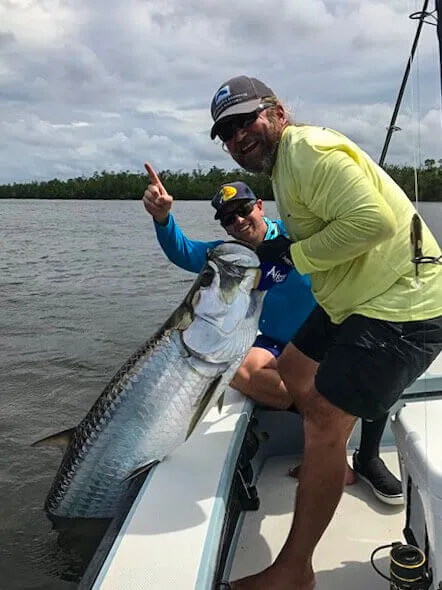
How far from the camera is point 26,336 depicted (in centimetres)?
1009

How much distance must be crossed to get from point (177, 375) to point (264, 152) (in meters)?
0.99

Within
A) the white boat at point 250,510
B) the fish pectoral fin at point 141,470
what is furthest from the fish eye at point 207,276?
the fish pectoral fin at point 141,470

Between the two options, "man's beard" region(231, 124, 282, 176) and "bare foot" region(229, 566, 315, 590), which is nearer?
"bare foot" region(229, 566, 315, 590)

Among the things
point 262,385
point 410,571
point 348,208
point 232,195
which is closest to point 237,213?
point 232,195

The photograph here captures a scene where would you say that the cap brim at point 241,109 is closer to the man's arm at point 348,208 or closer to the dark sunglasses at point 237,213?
the man's arm at point 348,208

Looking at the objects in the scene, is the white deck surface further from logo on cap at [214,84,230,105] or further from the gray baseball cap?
logo on cap at [214,84,230,105]

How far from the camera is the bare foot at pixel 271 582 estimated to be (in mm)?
2318

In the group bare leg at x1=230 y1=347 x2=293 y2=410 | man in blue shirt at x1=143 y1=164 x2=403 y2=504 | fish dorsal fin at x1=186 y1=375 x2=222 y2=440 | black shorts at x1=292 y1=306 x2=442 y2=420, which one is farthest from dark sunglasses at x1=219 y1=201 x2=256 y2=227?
black shorts at x1=292 y1=306 x2=442 y2=420

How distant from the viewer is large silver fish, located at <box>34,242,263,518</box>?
2.74 m

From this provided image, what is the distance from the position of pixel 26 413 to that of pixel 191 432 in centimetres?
402

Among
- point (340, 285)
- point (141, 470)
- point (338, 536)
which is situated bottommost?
point (338, 536)

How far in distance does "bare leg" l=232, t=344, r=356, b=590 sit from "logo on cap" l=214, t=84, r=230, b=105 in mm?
1098

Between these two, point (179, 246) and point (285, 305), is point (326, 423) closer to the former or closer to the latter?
point (285, 305)

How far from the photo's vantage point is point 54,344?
955 centimetres
